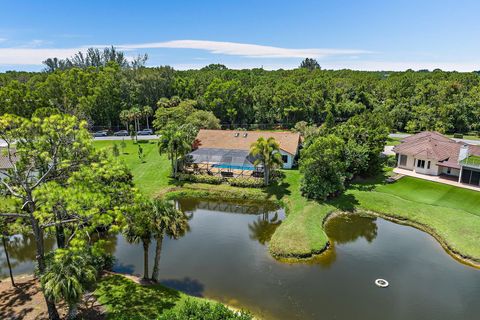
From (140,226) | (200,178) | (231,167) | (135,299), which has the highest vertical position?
(140,226)

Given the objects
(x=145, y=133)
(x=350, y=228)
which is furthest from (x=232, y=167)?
(x=145, y=133)

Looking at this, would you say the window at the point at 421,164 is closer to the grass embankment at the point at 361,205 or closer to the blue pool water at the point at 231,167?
the grass embankment at the point at 361,205

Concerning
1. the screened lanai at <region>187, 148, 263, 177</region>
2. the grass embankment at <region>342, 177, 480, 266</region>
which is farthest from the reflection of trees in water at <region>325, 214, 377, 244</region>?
the screened lanai at <region>187, 148, 263, 177</region>

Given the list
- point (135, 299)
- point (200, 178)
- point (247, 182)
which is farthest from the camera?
point (200, 178)

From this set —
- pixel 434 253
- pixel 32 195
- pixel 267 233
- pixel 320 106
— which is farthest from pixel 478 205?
pixel 320 106

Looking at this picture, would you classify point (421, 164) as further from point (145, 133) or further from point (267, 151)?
point (145, 133)
